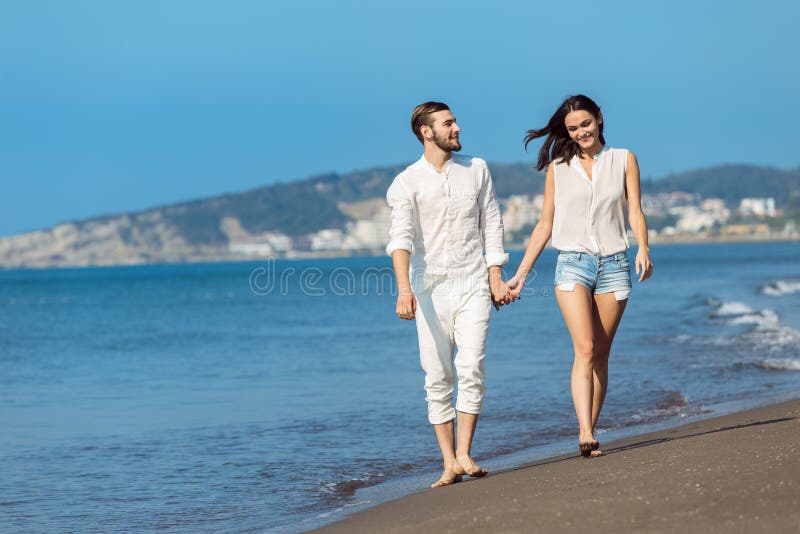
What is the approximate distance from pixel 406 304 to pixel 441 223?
1.65 feet

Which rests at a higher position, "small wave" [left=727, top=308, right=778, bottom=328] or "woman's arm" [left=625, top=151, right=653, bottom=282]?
"woman's arm" [left=625, top=151, right=653, bottom=282]

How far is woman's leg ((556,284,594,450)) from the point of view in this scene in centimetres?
597

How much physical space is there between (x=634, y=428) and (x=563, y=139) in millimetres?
3565

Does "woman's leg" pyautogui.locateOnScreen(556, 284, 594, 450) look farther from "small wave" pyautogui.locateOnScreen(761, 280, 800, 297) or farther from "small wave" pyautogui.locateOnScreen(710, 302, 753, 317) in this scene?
"small wave" pyautogui.locateOnScreen(761, 280, 800, 297)

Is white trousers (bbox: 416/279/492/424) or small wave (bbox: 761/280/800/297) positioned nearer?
white trousers (bbox: 416/279/492/424)

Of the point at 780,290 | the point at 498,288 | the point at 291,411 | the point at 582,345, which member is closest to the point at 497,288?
the point at 498,288

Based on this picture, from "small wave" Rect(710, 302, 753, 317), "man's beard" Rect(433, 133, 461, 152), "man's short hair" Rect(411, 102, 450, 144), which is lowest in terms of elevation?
"small wave" Rect(710, 302, 753, 317)

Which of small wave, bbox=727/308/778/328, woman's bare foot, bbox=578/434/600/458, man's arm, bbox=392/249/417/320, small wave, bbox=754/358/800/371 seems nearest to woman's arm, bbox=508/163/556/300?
man's arm, bbox=392/249/417/320

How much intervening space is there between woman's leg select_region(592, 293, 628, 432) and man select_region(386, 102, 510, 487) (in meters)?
0.54

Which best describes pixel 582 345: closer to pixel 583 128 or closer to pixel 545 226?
pixel 545 226

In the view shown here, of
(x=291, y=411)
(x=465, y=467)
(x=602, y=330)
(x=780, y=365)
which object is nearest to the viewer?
(x=465, y=467)

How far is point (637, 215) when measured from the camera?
20.1 ft

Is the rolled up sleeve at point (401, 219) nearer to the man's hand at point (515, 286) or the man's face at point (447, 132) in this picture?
the man's face at point (447, 132)

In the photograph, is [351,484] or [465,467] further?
[351,484]
